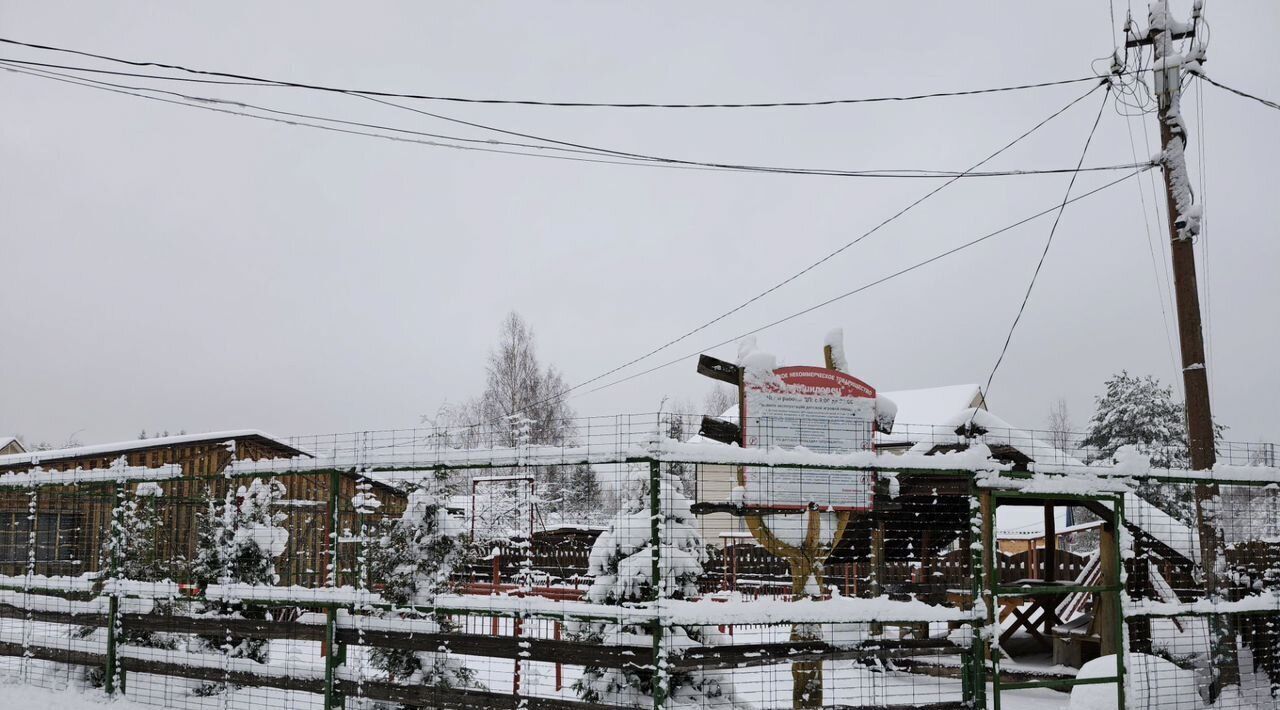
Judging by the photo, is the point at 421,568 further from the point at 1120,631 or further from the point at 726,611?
the point at 1120,631

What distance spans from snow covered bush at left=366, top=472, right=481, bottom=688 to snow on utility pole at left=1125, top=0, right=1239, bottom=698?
7930mm

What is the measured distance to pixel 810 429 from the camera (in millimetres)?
8789

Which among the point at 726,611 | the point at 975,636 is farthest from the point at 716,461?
the point at 975,636

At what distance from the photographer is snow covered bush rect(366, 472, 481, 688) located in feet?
27.6

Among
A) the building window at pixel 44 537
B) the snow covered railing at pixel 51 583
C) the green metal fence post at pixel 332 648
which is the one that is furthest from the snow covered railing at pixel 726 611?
the building window at pixel 44 537

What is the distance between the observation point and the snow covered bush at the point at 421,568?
8.41 m

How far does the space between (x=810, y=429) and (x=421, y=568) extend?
392 cm

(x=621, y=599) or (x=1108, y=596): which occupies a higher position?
(x=621, y=599)

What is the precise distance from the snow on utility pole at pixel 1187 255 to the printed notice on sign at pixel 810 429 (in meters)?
4.14

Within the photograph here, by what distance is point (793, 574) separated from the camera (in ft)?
30.0

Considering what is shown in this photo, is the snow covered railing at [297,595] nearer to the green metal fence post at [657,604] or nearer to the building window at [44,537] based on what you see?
the green metal fence post at [657,604]

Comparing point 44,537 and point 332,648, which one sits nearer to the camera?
point 332,648

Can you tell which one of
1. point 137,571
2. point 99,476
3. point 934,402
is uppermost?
point 934,402

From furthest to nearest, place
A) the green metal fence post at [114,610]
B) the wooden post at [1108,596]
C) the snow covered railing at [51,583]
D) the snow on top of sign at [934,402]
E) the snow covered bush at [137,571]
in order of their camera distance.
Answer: the snow on top of sign at [934,402], the snow covered railing at [51,583], the snow covered bush at [137,571], the green metal fence post at [114,610], the wooden post at [1108,596]
